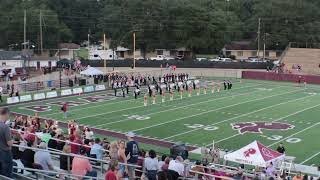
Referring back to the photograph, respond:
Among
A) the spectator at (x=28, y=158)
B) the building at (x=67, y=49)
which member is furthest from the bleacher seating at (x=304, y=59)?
Result: the spectator at (x=28, y=158)

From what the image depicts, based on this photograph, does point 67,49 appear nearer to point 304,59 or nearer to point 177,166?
point 304,59

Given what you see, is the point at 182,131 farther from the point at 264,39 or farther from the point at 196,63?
the point at 264,39

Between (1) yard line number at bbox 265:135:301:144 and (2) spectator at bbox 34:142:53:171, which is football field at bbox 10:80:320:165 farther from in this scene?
(2) spectator at bbox 34:142:53:171

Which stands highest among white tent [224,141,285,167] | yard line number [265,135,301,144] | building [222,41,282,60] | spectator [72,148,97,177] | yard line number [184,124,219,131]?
building [222,41,282,60]

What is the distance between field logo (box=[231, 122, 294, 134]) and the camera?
82.7 ft

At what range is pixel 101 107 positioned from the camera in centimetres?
3262

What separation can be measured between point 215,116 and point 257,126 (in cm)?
336

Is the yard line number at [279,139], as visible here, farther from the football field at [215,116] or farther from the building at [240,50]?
the building at [240,50]

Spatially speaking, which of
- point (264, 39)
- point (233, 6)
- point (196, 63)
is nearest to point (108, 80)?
point (196, 63)

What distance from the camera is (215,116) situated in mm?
29078

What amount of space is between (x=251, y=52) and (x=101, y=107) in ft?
167

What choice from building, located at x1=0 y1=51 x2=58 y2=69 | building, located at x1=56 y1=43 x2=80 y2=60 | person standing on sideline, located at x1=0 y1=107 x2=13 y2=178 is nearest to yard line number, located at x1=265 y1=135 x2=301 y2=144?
person standing on sideline, located at x1=0 y1=107 x2=13 y2=178

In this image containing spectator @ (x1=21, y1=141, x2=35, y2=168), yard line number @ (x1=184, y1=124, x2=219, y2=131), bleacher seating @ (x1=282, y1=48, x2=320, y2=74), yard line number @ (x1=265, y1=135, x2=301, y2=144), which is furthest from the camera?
bleacher seating @ (x1=282, y1=48, x2=320, y2=74)

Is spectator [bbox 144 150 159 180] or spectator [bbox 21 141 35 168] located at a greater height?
spectator [bbox 21 141 35 168]
